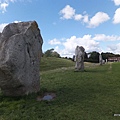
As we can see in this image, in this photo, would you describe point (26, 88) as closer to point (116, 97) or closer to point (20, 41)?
point (20, 41)

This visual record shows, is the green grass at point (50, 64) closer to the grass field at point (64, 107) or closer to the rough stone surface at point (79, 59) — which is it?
the rough stone surface at point (79, 59)

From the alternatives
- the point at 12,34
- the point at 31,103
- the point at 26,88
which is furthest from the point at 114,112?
the point at 12,34

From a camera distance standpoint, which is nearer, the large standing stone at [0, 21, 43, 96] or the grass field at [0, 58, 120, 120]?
the grass field at [0, 58, 120, 120]

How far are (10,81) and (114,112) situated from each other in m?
4.58

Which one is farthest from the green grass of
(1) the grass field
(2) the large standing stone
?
(1) the grass field

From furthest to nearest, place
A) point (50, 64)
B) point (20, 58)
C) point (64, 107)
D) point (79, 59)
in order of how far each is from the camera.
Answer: point (50, 64), point (79, 59), point (20, 58), point (64, 107)

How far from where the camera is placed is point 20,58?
34.3 feet

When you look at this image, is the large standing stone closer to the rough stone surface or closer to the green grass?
the rough stone surface

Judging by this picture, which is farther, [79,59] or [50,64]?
[50,64]

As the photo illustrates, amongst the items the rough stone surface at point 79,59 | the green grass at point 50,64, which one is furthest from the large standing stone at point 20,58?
the green grass at point 50,64

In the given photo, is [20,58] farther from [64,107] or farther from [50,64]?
[50,64]

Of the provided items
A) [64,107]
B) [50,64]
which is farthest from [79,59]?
[64,107]

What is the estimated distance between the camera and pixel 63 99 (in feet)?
35.4

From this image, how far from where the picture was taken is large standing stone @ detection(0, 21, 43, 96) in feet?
32.8
